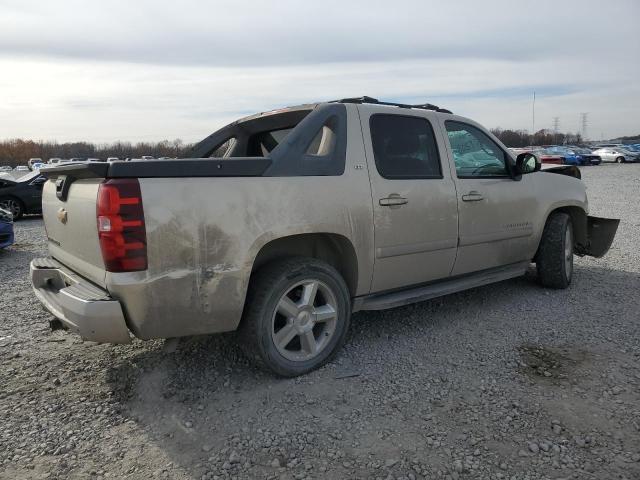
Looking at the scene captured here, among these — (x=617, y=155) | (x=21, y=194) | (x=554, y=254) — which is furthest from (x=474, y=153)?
(x=617, y=155)

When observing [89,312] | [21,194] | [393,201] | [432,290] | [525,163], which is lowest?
[432,290]

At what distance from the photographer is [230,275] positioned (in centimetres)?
304

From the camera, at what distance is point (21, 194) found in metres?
13.7

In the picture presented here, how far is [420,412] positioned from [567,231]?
337cm

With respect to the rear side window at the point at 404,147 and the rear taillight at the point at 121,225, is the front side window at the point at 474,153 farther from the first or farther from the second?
the rear taillight at the point at 121,225

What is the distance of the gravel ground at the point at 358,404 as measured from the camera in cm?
253

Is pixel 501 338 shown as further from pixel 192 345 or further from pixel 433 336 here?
pixel 192 345

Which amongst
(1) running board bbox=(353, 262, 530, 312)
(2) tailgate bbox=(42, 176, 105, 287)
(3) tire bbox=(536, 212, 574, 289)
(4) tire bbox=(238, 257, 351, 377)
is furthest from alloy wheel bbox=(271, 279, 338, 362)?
(3) tire bbox=(536, 212, 574, 289)

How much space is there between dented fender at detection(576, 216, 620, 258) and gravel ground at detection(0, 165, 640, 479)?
1.48 meters

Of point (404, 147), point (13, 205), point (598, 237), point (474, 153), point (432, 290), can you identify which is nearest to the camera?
point (404, 147)

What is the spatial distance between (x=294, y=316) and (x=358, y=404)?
71 cm

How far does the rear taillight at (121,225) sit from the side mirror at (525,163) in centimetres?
356

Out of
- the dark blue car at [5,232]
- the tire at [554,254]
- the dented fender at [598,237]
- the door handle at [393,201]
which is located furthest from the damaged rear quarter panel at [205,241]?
the dark blue car at [5,232]

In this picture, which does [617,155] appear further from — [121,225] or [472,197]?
[121,225]
